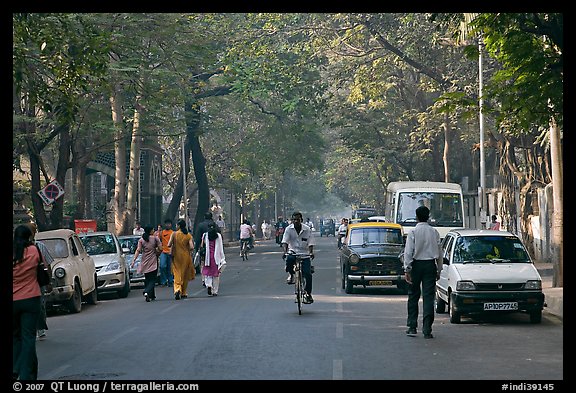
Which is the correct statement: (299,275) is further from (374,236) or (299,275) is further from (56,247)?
(374,236)

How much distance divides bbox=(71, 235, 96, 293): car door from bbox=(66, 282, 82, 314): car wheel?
0.48 meters

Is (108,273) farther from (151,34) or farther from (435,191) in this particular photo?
(435,191)

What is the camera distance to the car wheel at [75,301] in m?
21.3

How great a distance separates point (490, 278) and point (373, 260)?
22.4ft

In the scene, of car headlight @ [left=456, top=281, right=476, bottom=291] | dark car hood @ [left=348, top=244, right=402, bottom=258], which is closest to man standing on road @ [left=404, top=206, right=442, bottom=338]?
car headlight @ [left=456, top=281, right=476, bottom=291]

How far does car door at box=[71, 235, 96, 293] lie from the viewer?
22500 millimetres

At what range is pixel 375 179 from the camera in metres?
87.6

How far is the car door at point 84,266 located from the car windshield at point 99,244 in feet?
10.4

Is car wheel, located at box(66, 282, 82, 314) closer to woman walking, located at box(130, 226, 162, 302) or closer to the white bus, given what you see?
woman walking, located at box(130, 226, 162, 302)

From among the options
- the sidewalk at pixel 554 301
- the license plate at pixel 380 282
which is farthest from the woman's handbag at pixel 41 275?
the license plate at pixel 380 282

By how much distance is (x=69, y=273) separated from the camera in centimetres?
2117

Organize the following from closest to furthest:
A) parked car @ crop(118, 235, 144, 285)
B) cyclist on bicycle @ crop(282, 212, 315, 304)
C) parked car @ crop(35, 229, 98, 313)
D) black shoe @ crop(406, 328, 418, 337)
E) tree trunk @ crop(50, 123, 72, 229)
Result: 1. black shoe @ crop(406, 328, 418, 337)
2. cyclist on bicycle @ crop(282, 212, 315, 304)
3. parked car @ crop(35, 229, 98, 313)
4. tree trunk @ crop(50, 123, 72, 229)
5. parked car @ crop(118, 235, 144, 285)

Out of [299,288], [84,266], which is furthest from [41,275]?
[84,266]
